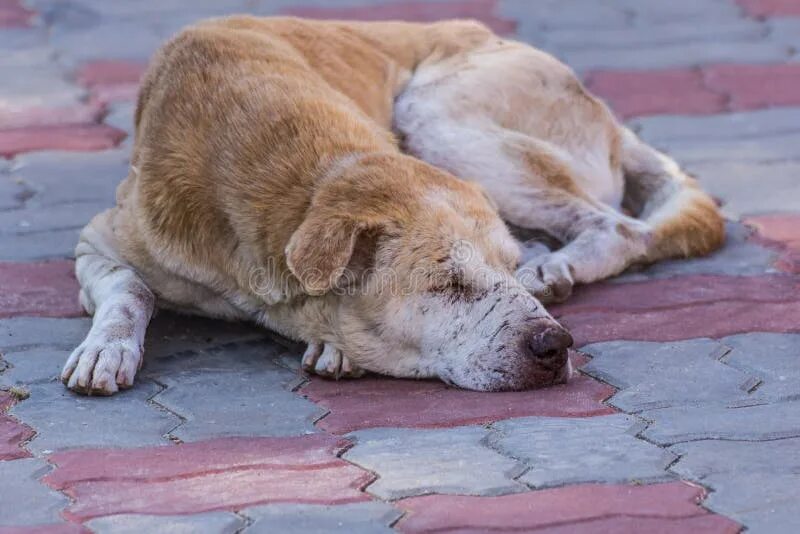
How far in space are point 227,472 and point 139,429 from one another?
1.26ft

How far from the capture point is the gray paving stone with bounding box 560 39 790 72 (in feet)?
23.2

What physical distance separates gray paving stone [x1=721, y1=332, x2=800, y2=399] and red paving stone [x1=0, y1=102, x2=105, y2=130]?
10.4 ft

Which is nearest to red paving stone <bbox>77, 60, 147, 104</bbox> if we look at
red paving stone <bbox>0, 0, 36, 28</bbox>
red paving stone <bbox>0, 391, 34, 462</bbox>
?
red paving stone <bbox>0, 0, 36, 28</bbox>

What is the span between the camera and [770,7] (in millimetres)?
7938

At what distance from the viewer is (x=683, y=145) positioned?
606 centimetres

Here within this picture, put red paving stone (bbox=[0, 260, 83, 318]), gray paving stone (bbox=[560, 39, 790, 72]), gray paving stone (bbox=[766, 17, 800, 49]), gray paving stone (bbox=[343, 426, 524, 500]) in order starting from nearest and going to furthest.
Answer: gray paving stone (bbox=[343, 426, 524, 500])
red paving stone (bbox=[0, 260, 83, 318])
gray paving stone (bbox=[560, 39, 790, 72])
gray paving stone (bbox=[766, 17, 800, 49])

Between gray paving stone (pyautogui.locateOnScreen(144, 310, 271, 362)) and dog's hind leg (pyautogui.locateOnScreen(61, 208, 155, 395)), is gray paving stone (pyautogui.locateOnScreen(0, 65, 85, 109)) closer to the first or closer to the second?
dog's hind leg (pyautogui.locateOnScreen(61, 208, 155, 395))

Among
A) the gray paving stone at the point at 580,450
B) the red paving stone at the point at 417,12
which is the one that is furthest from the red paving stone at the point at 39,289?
the red paving stone at the point at 417,12

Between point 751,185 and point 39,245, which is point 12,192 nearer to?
point 39,245

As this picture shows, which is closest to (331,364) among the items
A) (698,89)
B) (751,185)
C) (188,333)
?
(188,333)

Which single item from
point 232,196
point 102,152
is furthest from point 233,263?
point 102,152

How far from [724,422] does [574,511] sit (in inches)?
26.8

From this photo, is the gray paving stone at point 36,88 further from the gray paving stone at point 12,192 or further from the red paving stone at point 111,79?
the gray paving stone at point 12,192

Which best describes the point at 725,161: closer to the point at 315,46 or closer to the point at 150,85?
the point at 315,46
